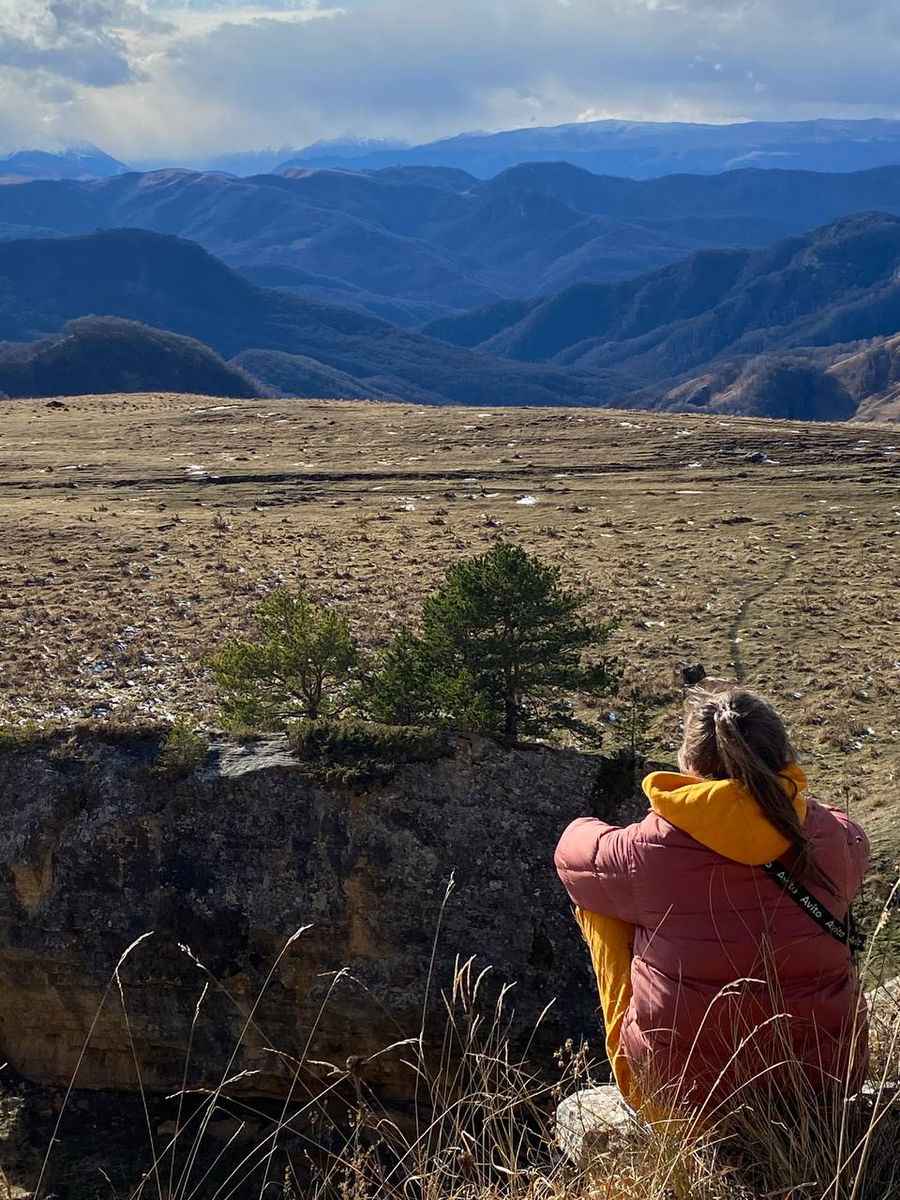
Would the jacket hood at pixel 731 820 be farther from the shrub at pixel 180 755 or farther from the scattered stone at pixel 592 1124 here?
the shrub at pixel 180 755

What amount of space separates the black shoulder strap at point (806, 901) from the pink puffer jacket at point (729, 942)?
3 centimetres

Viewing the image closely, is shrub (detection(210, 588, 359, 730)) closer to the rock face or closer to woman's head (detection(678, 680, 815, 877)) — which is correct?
the rock face

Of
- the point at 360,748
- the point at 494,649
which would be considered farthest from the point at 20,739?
the point at 494,649

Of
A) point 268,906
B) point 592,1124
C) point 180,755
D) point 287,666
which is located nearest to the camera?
point 592,1124

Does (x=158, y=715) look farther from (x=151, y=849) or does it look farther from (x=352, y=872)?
(x=352, y=872)

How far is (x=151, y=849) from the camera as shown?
527 inches

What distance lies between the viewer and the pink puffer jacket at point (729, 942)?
16.8 ft

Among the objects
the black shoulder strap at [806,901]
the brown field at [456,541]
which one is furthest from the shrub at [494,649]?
the black shoulder strap at [806,901]

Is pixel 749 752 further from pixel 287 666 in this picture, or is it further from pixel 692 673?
pixel 692 673

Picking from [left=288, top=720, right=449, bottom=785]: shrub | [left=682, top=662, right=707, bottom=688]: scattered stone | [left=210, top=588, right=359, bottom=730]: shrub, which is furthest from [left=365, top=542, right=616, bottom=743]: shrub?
[left=682, top=662, right=707, bottom=688]: scattered stone

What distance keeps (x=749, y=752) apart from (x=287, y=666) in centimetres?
1133

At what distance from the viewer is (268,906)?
12.9 meters

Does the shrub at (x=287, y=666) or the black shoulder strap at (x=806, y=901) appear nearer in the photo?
the black shoulder strap at (x=806, y=901)

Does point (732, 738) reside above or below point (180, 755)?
above
